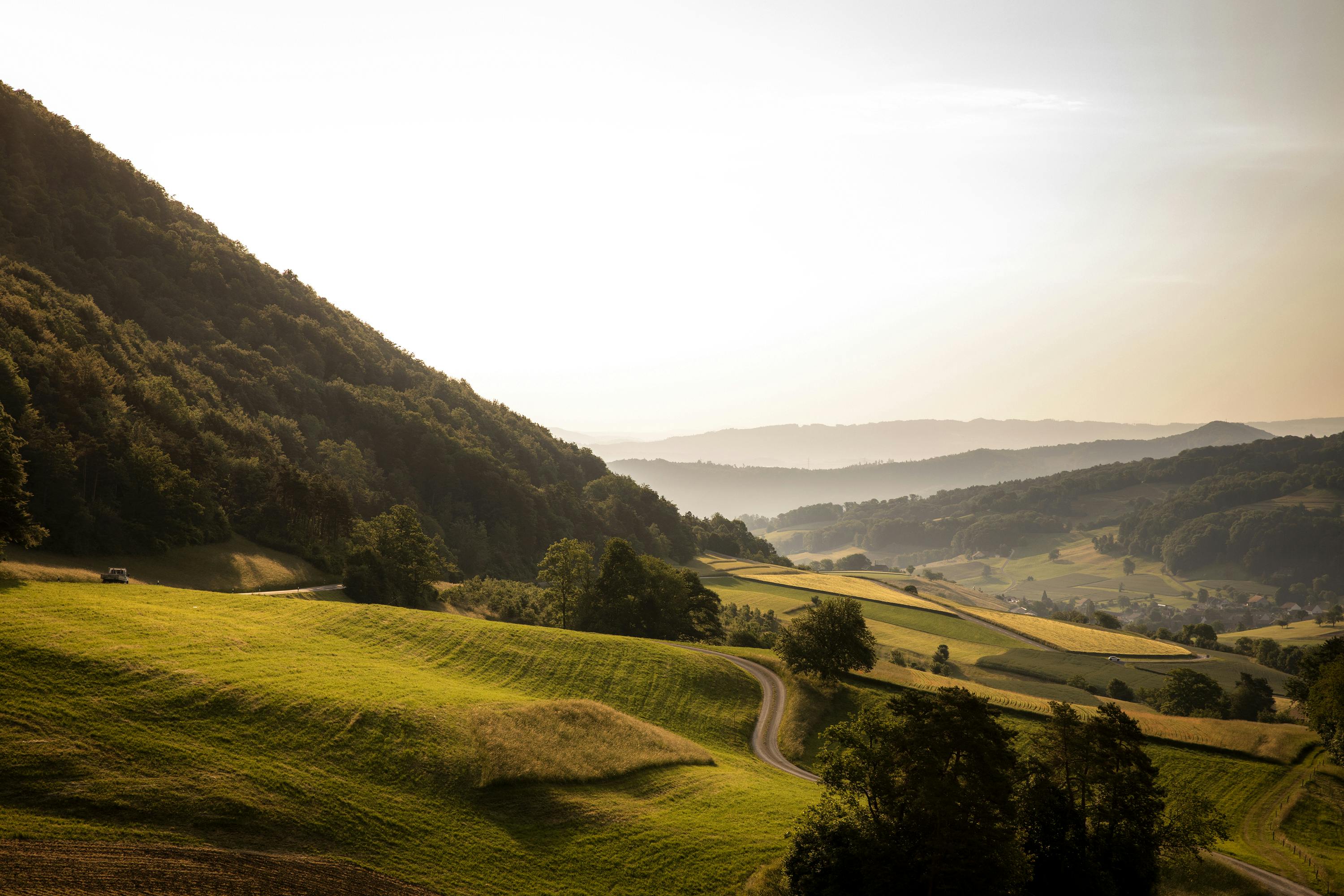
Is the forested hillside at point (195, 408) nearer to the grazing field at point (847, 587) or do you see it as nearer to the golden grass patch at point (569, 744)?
the grazing field at point (847, 587)

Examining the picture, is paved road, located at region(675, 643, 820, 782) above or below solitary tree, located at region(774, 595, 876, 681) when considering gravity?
below

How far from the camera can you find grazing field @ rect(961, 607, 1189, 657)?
416 feet

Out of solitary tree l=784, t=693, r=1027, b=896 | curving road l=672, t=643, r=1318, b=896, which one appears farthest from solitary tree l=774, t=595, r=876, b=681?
solitary tree l=784, t=693, r=1027, b=896

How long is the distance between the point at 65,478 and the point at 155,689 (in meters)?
46.9

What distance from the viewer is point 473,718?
45156 millimetres

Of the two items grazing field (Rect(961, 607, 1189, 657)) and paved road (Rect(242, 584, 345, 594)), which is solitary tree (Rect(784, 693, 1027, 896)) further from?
grazing field (Rect(961, 607, 1189, 657))

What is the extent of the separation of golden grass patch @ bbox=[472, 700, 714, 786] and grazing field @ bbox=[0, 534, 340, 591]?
3963cm

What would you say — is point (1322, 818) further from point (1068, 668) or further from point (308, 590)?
point (308, 590)

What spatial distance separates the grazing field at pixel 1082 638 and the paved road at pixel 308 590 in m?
118

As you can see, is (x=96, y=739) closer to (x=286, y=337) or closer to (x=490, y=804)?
(x=490, y=804)

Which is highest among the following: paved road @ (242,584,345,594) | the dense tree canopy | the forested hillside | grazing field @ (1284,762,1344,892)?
the forested hillside

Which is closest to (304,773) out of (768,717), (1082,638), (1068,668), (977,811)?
(977,811)

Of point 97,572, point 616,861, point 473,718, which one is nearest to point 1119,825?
point 616,861

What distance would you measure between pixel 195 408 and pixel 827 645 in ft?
332
